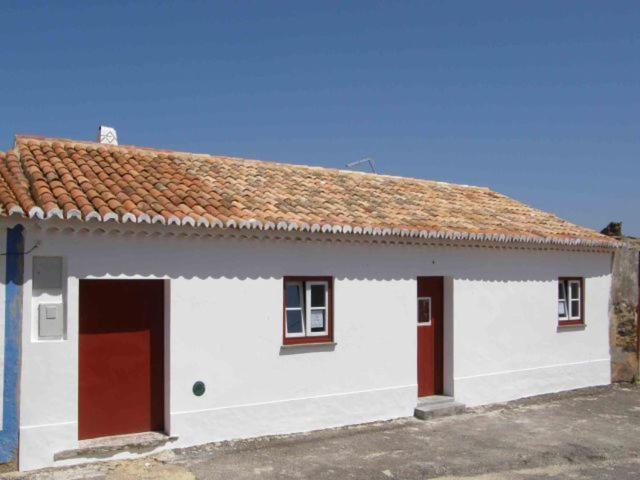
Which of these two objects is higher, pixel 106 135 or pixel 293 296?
pixel 106 135

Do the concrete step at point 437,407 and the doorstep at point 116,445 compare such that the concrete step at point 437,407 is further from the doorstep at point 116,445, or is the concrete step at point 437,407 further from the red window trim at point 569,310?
the doorstep at point 116,445

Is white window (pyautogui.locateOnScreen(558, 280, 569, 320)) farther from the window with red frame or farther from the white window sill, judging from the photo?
the white window sill


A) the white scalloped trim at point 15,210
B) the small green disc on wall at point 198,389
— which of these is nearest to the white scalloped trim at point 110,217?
the white scalloped trim at point 15,210

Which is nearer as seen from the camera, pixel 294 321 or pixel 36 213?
pixel 36 213

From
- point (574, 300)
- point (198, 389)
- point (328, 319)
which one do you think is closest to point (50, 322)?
point (198, 389)

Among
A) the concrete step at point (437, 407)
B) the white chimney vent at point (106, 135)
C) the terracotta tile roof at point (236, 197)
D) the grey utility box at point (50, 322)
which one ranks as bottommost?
the concrete step at point (437, 407)

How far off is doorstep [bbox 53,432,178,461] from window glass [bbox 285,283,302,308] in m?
2.60

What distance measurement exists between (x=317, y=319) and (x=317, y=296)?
14.2 inches

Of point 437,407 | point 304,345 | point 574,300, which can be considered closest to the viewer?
point 304,345

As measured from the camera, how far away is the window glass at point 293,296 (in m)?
10.0

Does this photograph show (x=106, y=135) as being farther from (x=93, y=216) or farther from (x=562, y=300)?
(x=562, y=300)

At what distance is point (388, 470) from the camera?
8.24 meters

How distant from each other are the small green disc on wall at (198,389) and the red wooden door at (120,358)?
49 centimetres

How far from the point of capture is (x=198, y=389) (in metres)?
8.98
